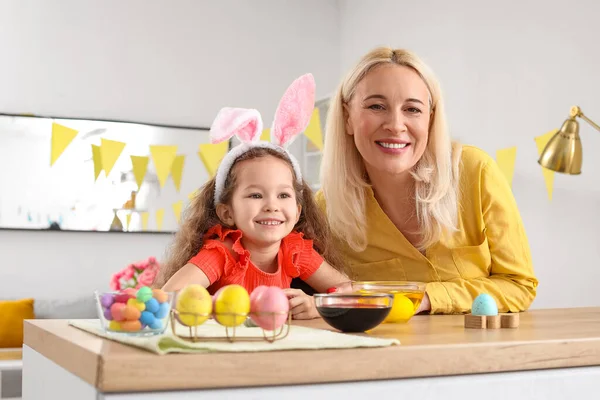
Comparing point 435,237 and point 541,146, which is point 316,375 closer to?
point 435,237

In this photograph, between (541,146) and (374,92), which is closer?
(374,92)

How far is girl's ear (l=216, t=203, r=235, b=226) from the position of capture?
66.4 inches

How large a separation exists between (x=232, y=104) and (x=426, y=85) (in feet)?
11.7

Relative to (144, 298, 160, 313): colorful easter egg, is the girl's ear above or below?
above

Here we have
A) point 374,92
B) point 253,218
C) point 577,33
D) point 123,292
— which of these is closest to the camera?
point 123,292

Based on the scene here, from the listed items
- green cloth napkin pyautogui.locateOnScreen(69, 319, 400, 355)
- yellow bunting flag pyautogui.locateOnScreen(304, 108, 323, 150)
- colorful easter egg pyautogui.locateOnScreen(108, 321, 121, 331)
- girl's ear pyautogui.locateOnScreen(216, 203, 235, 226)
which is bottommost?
green cloth napkin pyautogui.locateOnScreen(69, 319, 400, 355)

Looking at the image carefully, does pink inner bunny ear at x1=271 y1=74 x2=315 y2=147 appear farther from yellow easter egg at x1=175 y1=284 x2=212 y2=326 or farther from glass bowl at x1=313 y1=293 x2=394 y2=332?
yellow easter egg at x1=175 y1=284 x2=212 y2=326

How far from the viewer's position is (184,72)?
521 cm

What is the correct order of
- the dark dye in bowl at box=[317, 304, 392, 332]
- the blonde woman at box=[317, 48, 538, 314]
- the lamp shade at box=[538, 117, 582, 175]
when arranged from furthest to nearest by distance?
1. the lamp shade at box=[538, 117, 582, 175]
2. the blonde woman at box=[317, 48, 538, 314]
3. the dark dye in bowl at box=[317, 304, 392, 332]

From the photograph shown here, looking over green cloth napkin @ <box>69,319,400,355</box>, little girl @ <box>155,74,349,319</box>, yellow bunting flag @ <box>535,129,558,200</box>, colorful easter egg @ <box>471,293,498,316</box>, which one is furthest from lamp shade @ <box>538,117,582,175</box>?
green cloth napkin @ <box>69,319,400,355</box>

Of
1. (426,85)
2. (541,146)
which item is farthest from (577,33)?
(426,85)

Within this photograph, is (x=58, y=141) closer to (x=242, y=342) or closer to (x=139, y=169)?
(x=139, y=169)

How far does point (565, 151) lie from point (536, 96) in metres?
0.82

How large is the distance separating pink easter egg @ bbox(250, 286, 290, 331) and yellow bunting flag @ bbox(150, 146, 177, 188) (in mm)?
4235
